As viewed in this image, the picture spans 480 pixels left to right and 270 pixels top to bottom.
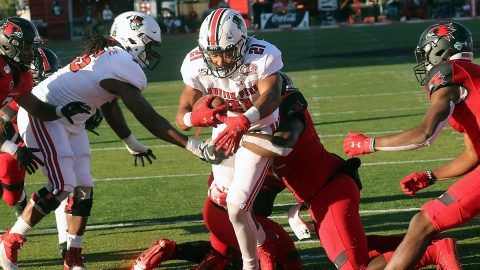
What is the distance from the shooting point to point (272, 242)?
5.54 metres

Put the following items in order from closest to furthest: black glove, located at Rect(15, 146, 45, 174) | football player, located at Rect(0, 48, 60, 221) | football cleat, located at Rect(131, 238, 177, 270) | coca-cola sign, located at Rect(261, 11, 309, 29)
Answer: football cleat, located at Rect(131, 238, 177, 270) → black glove, located at Rect(15, 146, 45, 174) → football player, located at Rect(0, 48, 60, 221) → coca-cola sign, located at Rect(261, 11, 309, 29)

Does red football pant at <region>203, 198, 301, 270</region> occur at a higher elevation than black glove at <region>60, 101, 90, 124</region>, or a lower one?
lower

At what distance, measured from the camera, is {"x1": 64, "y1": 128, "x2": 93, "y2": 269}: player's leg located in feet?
19.5

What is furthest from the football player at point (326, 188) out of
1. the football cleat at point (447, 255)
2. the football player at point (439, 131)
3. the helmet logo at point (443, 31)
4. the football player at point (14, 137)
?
the football player at point (14, 137)

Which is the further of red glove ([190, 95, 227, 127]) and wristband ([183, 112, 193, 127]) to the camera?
wristband ([183, 112, 193, 127])

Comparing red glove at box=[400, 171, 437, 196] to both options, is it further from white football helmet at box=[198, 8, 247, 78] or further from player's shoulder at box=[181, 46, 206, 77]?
player's shoulder at box=[181, 46, 206, 77]

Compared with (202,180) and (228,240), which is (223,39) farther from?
(202,180)

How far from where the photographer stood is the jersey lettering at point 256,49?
17.4ft

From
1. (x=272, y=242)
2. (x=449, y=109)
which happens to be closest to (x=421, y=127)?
(x=449, y=109)

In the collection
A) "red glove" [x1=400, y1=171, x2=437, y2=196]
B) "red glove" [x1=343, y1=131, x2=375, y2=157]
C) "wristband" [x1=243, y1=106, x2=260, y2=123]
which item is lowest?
"red glove" [x1=400, y1=171, x2=437, y2=196]

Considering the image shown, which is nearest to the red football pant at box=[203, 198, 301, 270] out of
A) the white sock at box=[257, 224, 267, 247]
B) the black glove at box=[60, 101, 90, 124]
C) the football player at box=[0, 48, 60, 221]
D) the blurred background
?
the white sock at box=[257, 224, 267, 247]

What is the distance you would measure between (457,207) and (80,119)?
98.3 inches

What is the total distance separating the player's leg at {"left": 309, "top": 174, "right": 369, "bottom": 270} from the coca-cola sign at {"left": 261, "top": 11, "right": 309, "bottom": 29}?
27.6 m

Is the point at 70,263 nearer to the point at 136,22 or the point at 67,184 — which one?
the point at 67,184
